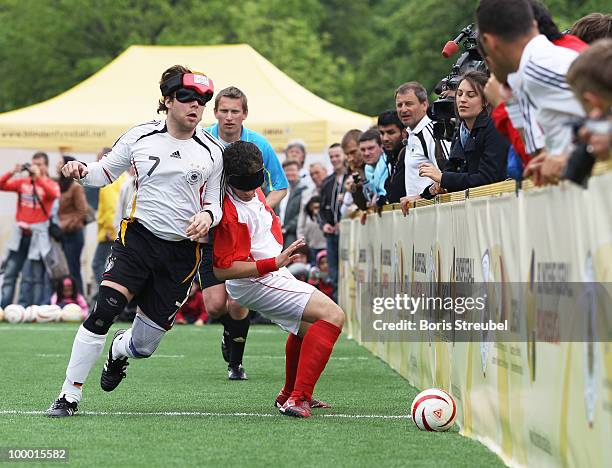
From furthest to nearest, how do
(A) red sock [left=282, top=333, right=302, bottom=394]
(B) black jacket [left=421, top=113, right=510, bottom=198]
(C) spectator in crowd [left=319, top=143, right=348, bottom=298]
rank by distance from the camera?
(C) spectator in crowd [left=319, top=143, right=348, bottom=298]
(A) red sock [left=282, top=333, right=302, bottom=394]
(B) black jacket [left=421, top=113, right=510, bottom=198]

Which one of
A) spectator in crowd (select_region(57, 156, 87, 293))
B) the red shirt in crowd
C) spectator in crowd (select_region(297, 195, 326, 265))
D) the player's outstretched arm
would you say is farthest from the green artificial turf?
spectator in crowd (select_region(57, 156, 87, 293))

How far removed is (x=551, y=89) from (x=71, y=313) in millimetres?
14037

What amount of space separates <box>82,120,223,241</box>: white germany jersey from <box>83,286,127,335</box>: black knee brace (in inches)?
17.8

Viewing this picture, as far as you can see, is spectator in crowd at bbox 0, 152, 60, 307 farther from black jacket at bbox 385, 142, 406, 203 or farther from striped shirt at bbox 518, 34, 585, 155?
striped shirt at bbox 518, 34, 585, 155

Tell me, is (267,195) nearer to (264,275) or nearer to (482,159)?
(264,275)

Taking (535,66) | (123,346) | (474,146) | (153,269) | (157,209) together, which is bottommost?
(123,346)

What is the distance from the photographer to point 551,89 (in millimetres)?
5590

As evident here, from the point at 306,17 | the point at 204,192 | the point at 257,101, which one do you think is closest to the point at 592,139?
the point at 204,192

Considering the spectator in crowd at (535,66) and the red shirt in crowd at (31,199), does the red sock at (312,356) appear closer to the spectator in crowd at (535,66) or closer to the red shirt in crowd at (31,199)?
the spectator in crowd at (535,66)

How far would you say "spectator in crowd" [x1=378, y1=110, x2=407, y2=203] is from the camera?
11758mm

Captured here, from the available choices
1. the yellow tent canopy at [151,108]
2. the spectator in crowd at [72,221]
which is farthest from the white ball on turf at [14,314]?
the yellow tent canopy at [151,108]

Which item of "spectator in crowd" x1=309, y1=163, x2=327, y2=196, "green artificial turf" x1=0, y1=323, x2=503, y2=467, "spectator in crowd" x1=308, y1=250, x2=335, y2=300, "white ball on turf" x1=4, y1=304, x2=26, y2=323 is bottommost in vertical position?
"green artificial turf" x1=0, y1=323, x2=503, y2=467

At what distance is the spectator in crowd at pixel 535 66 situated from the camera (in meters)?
5.52

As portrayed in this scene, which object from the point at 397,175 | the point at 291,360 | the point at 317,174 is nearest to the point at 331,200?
the point at 317,174
